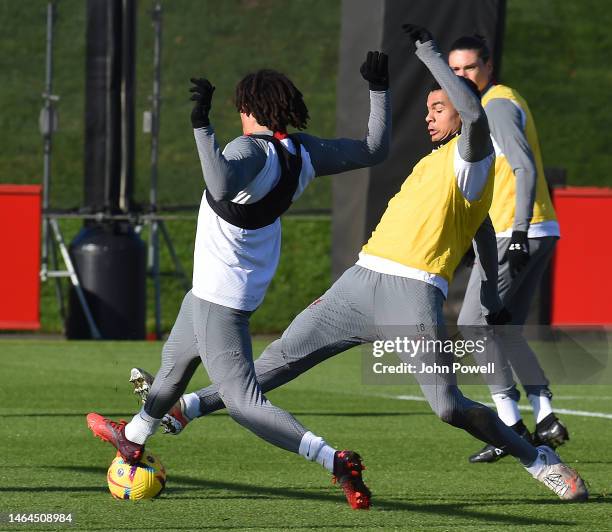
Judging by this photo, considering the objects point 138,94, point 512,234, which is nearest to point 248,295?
point 512,234

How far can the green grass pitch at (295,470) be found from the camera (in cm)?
594

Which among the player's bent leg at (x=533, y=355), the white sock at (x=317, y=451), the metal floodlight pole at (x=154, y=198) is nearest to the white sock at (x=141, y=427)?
the white sock at (x=317, y=451)

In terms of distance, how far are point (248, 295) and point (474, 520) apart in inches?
49.5

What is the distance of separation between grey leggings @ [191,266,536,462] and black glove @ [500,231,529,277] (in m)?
1.38

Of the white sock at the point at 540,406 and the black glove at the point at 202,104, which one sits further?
the white sock at the point at 540,406

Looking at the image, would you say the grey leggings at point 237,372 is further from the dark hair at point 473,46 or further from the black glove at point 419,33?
the dark hair at point 473,46

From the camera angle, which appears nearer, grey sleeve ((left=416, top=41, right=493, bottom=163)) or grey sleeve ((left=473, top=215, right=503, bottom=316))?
grey sleeve ((left=416, top=41, right=493, bottom=163))

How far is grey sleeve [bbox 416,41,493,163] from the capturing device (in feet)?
19.0

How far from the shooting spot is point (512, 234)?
24.3 feet

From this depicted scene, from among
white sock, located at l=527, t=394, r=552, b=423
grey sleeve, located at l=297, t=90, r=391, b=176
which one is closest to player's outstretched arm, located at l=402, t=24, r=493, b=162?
grey sleeve, located at l=297, t=90, r=391, b=176

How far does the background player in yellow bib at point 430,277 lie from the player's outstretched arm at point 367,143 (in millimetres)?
209

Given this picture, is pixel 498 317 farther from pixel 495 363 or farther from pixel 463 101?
pixel 463 101

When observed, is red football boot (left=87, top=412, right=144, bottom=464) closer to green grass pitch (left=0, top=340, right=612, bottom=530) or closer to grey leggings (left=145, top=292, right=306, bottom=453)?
green grass pitch (left=0, top=340, right=612, bottom=530)

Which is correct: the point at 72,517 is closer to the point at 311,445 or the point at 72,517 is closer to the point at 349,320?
the point at 311,445
